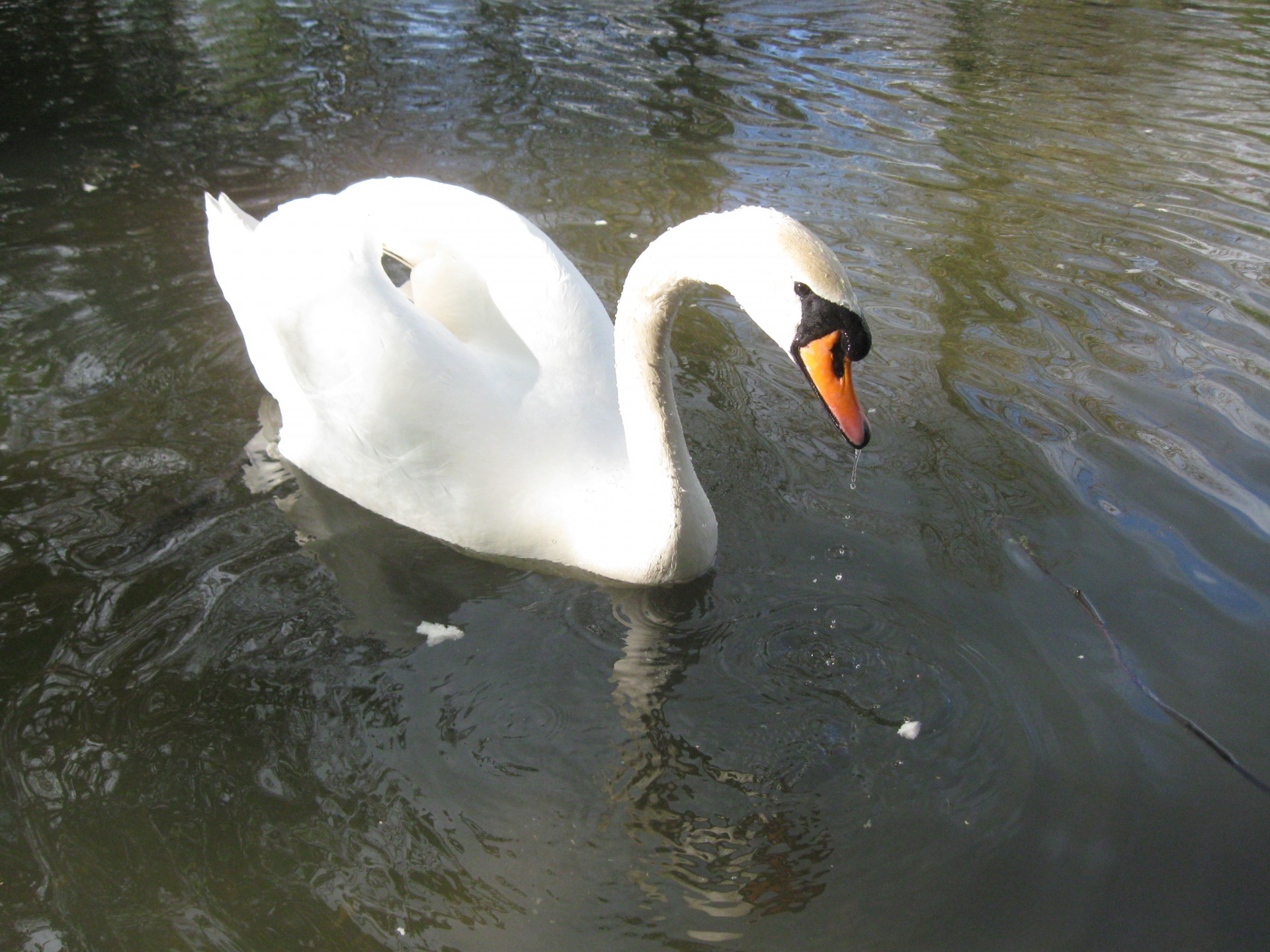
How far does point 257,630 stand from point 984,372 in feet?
11.2

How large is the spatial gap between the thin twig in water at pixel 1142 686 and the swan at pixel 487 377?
121 cm

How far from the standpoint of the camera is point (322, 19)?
408 inches

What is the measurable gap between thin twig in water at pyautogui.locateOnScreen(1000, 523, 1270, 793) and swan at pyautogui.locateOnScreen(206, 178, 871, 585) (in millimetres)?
1209

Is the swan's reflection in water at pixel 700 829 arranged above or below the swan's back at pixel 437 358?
below

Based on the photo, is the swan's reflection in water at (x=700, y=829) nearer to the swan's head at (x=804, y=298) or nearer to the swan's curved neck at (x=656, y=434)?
the swan's curved neck at (x=656, y=434)

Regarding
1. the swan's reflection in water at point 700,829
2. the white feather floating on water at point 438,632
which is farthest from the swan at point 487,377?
the swan's reflection in water at point 700,829

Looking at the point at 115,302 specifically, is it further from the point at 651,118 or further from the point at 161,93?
the point at 651,118

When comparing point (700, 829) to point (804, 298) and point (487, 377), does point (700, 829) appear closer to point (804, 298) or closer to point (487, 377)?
point (804, 298)

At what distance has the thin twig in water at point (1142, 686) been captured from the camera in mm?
3147

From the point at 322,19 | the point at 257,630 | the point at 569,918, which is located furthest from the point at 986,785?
the point at 322,19

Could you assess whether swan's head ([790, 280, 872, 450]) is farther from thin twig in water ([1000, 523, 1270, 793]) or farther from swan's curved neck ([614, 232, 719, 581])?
thin twig in water ([1000, 523, 1270, 793])

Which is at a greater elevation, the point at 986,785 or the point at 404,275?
the point at 986,785

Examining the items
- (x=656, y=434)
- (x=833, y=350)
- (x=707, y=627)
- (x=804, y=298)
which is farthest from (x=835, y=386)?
(x=707, y=627)

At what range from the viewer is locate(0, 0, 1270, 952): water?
276cm
